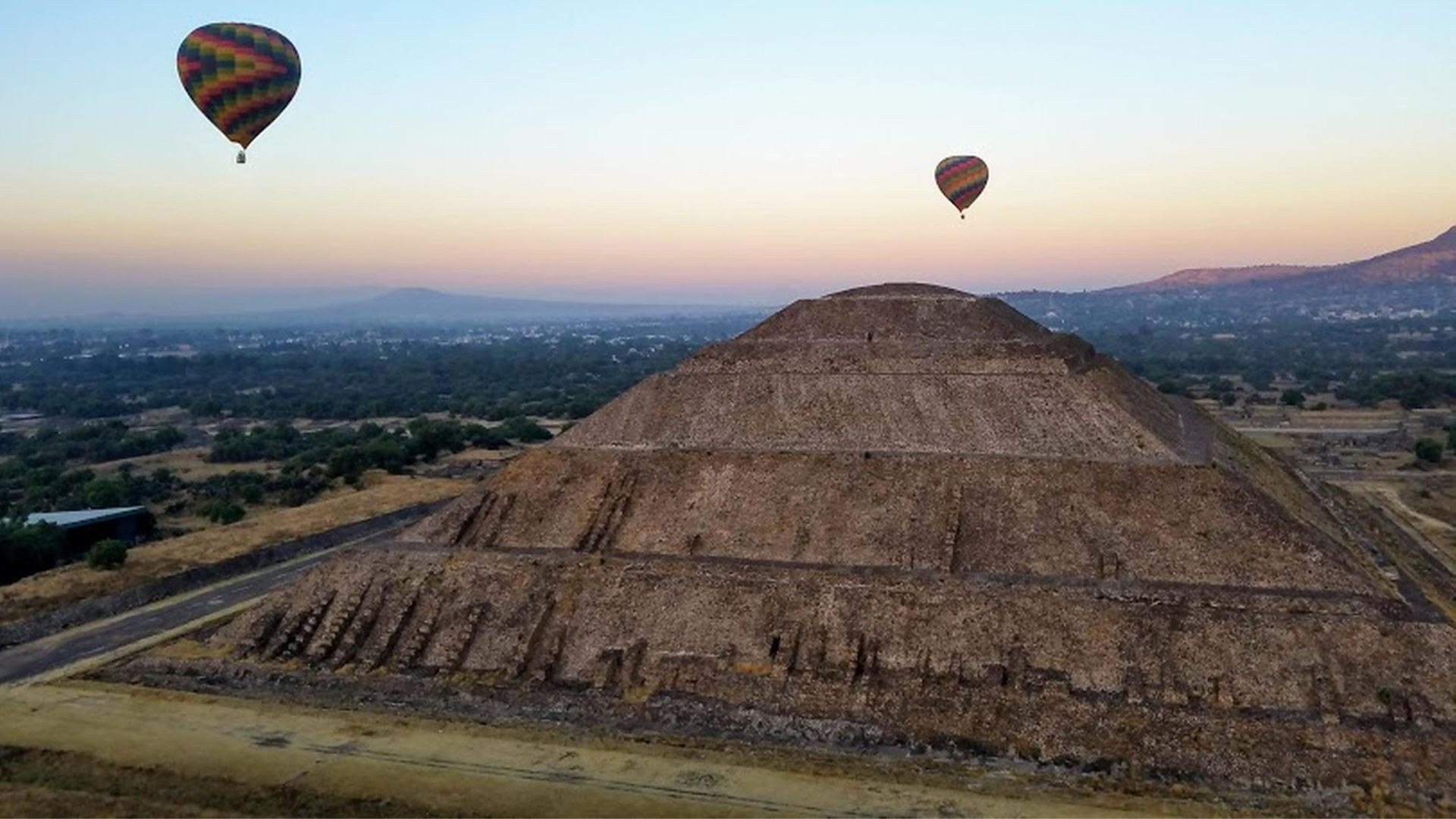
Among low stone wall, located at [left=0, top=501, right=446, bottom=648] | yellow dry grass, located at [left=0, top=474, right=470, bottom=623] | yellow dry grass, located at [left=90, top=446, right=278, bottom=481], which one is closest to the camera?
low stone wall, located at [left=0, top=501, right=446, bottom=648]

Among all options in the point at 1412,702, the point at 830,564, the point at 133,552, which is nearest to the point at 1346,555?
the point at 1412,702

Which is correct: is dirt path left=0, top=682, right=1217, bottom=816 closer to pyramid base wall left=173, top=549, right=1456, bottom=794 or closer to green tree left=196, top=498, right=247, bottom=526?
pyramid base wall left=173, top=549, right=1456, bottom=794

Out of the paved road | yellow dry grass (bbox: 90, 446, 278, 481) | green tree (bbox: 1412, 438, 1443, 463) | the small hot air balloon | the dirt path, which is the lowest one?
yellow dry grass (bbox: 90, 446, 278, 481)

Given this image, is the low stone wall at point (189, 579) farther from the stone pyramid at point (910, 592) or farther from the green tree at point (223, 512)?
the green tree at point (223, 512)

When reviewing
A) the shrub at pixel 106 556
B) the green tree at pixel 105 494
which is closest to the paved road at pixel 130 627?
the shrub at pixel 106 556

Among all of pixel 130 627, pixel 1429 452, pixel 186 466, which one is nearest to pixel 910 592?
pixel 130 627

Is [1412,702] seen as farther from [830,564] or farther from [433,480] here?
[433,480]

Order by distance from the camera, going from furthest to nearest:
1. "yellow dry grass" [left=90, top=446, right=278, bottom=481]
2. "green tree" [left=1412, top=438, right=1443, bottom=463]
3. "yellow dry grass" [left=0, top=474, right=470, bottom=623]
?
"yellow dry grass" [left=90, top=446, right=278, bottom=481], "green tree" [left=1412, top=438, right=1443, bottom=463], "yellow dry grass" [left=0, top=474, right=470, bottom=623]

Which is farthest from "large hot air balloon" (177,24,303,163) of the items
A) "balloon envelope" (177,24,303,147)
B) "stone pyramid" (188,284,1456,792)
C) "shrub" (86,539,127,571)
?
"shrub" (86,539,127,571)
